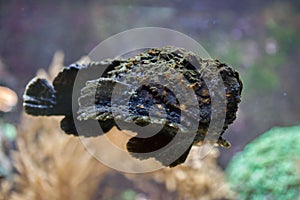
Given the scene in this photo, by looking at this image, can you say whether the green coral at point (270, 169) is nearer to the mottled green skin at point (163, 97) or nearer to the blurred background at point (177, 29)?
the blurred background at point (177, 29)

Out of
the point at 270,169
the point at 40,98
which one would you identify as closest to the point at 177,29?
the point at 270,169

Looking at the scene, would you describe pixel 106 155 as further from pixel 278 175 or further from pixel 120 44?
pixel 278 175

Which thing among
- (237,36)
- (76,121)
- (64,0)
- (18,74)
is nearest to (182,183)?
(76,121)

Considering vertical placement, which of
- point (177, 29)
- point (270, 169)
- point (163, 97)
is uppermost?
point (177, 29)

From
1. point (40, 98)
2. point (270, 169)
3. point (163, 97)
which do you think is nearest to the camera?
point (163, 97)

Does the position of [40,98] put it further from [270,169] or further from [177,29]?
[177,29]

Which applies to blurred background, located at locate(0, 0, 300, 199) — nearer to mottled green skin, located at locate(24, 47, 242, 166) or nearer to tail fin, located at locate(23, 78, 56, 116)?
tail fin, located at locate(23, 78, 56, 116)

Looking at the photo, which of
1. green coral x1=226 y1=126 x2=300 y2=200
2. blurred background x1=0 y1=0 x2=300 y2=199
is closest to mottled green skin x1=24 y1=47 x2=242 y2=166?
green coral x1=226 y1=126 x2=300 y2=200
